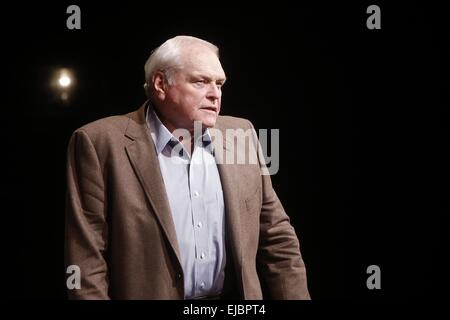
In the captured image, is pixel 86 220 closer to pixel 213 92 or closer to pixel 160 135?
pixel 160 135

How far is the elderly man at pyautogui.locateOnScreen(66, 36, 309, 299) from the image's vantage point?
1.73 metres

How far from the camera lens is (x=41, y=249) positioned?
2.31 m

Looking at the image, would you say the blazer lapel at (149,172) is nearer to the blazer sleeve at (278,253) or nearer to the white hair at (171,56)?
the white hair at (171,56)

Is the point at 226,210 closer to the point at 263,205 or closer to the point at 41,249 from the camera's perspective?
the point at 263,205

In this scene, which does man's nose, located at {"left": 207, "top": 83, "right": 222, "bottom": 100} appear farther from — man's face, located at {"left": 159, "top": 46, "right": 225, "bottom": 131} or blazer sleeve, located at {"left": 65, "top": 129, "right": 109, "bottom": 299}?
blazer sleeve, located at {"left": 65, "top": 129, "right": 109, "bottom": 299}

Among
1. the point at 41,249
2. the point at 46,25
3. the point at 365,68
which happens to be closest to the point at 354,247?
the point at 365,68

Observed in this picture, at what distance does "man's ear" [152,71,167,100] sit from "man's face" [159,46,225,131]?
0.03 metres

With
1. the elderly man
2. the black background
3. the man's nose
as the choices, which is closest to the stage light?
the black background

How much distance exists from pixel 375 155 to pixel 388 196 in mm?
203

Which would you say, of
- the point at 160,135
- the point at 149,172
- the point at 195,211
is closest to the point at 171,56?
the point at 160,135

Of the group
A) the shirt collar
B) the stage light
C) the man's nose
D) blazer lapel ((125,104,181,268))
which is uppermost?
the stage light

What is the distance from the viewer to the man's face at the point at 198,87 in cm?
183

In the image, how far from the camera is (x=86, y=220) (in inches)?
67.9

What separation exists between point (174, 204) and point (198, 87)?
15.7 inches
